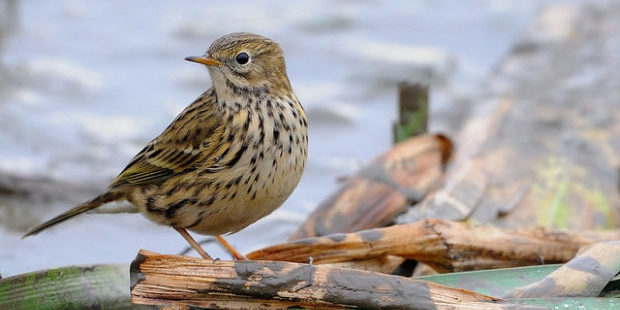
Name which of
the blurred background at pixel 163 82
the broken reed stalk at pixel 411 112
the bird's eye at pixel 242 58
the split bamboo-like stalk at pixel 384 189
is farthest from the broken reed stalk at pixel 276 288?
the broken reed stalk at pixel 411 112

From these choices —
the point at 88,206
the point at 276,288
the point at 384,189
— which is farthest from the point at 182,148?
the point at 384,189

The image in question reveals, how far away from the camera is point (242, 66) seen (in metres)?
4.85

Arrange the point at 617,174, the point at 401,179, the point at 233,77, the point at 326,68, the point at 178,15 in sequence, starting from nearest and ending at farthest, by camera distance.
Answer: the point at 233,77, the point at 401,179, the point at 617,174, the point at 326,68, the point at 178,15

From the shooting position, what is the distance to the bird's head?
15.9 feet

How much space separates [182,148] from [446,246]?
125 cm

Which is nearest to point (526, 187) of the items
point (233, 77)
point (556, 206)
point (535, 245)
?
point (556, 206)

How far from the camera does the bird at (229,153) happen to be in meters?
4.55

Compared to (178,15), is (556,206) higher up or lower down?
lower down

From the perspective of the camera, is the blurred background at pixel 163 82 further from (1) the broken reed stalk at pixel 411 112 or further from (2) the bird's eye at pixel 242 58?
(2) the bird's eye at pixel 242 58

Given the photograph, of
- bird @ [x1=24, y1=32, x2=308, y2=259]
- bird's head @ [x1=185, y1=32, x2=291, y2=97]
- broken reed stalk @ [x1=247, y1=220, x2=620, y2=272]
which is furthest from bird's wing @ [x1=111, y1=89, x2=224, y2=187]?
broken reed stalk @ [x1=247, y1=220, x2=620, y2=272]

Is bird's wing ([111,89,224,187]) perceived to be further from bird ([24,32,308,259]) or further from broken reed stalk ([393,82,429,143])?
broken reed stalk ([393,82,429,143])

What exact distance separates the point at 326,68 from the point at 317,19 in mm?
1041

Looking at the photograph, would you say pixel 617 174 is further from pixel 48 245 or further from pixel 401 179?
pixel 48 245

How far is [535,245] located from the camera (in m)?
4.93
